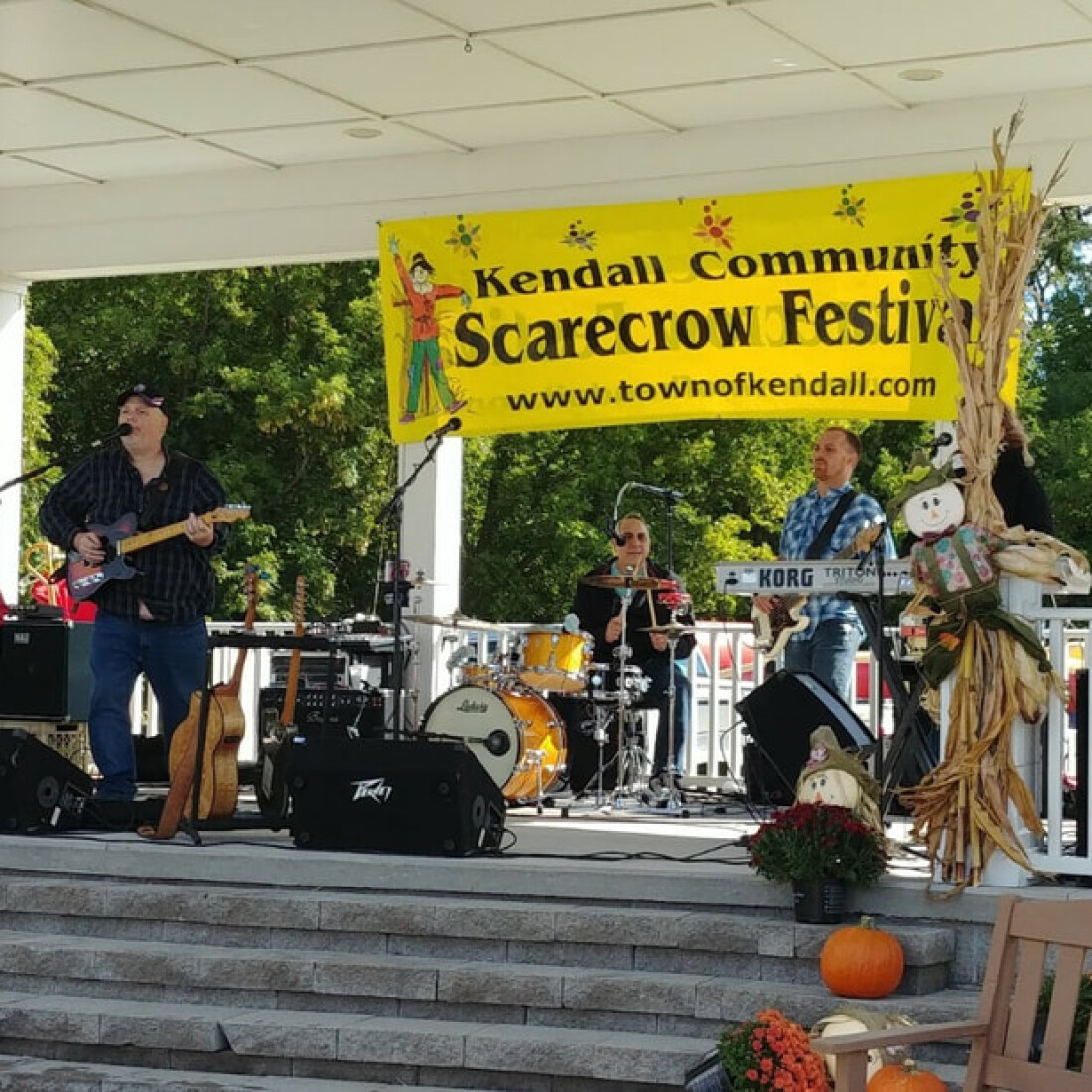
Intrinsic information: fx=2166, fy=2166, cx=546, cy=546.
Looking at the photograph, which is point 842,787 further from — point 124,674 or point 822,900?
point 124,674

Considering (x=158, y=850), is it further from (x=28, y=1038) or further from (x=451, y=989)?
(x=451, y=989)

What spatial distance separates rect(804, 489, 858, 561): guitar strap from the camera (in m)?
9.16

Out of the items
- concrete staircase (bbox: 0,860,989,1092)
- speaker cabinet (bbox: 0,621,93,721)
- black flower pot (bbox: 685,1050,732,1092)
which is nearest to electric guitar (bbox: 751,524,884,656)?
concrete staircase (bbox: 0,860,989,1092)

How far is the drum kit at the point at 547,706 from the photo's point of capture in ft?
31.8

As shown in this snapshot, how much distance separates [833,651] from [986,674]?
8.66 ft

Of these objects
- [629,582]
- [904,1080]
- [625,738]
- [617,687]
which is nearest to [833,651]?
[629,582]

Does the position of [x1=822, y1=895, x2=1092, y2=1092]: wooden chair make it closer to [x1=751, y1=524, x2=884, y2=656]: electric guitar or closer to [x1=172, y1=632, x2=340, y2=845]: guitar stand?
[x1=172, y1=632, x2=340, y2=845]: guitar stand

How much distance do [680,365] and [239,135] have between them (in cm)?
247

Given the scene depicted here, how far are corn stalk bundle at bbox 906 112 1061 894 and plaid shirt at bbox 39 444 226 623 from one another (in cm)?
302

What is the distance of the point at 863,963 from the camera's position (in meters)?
6.04

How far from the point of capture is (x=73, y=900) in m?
7.39

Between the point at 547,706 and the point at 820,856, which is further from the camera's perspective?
the point at 547,706

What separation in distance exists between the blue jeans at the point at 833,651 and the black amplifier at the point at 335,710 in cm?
245

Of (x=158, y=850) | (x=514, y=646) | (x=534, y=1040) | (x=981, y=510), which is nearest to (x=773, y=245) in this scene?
(x=514, y=646)
